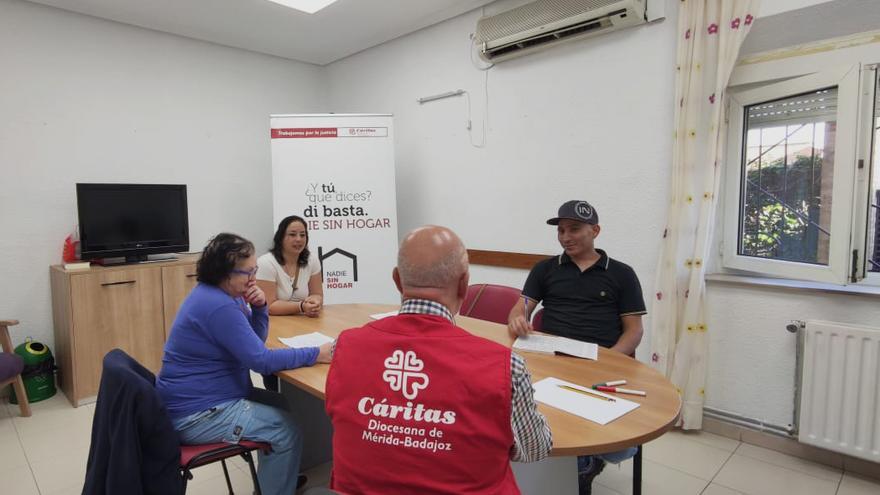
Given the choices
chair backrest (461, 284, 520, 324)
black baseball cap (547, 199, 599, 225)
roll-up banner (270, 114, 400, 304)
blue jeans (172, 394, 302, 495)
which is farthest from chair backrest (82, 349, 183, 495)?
roll-up banner (270, 114, 400, 304)

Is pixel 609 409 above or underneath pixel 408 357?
underneath

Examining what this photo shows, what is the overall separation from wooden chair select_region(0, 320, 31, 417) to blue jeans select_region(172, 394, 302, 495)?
1.97 metres

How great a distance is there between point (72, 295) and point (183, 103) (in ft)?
6.12

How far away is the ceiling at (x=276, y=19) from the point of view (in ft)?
11.9

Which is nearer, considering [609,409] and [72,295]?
[609,409]

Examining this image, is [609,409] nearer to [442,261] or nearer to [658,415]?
[658,415]

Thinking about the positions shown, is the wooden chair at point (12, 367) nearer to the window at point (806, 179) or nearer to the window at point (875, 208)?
the window at point (806, 179)

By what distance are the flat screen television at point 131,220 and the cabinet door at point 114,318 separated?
23cm

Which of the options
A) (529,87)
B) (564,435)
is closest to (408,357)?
(564,435)

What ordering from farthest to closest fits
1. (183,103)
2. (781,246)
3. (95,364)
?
(183,103) < (95,364) < (781,246)

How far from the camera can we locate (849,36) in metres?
2.38

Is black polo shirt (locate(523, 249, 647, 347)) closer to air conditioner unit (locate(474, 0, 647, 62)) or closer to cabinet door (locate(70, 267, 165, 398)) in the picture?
air conditioner unit (locate(474, 0, 647, 62))

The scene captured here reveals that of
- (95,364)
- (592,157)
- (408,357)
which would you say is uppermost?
(592,157)

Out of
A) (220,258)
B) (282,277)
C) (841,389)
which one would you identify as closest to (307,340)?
(220,258)
